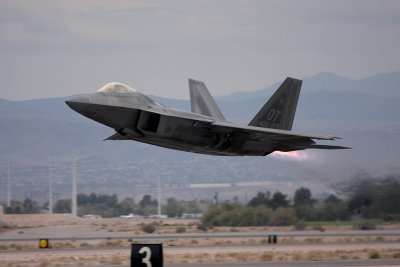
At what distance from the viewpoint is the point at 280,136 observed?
34.2 metres

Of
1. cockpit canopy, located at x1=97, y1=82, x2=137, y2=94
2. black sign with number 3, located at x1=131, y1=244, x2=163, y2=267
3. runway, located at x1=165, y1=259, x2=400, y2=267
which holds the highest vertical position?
cockpit canopy, located at x1=97, y1=82, x2=137, y2=94

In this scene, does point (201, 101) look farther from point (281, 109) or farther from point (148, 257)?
point (148, 257)

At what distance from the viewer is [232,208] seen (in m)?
69.4

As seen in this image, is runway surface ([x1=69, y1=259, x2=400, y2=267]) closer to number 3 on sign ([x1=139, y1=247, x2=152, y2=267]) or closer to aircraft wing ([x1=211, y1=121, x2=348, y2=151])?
aircraft wing ([x1=211, y1=121, x2=348, y2=151])

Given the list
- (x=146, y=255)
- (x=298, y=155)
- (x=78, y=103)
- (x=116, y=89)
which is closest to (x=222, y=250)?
(x=298, y=155)

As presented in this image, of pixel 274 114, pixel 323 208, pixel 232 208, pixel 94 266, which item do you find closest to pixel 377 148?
pixel 274 114

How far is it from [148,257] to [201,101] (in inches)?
552

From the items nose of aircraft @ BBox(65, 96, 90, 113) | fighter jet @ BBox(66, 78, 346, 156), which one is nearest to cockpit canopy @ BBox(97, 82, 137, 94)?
fighter jet @ BBox(66, 78, 346, 156)

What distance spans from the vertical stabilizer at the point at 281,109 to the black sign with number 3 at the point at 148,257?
41.0 ft

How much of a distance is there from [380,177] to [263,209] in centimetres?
2886

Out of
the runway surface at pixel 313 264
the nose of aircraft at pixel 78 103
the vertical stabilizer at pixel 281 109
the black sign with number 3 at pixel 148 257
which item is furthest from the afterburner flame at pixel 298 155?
the black sign with number 3 at pixel 148 257

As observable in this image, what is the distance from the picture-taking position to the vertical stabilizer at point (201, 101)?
37938mm

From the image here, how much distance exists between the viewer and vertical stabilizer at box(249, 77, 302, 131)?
3697 cm

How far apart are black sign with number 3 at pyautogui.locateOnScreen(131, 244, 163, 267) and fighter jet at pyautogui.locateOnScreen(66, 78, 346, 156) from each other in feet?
24.2
